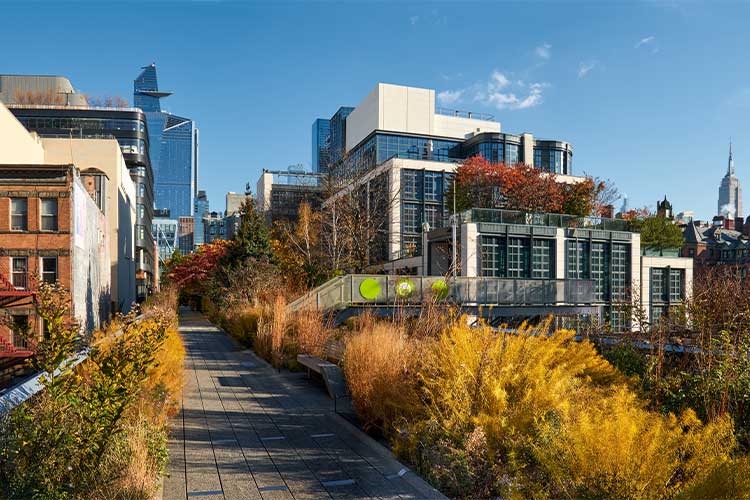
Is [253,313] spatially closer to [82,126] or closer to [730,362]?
[730,362]

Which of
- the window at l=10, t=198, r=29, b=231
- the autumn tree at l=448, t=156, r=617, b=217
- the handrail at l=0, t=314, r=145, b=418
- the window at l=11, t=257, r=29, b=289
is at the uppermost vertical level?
the autumn tree at l=448, t=156, r=617, b=217

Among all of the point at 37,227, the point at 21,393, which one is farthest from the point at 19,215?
the point at 21,393

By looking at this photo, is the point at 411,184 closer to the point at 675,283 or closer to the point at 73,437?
the point at 675,283

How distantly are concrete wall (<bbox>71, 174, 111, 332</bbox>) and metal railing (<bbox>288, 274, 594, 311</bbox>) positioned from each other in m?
10.4

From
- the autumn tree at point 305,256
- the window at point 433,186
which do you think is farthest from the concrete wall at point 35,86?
the window at point 433,186

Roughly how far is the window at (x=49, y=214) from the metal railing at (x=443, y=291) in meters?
11.9

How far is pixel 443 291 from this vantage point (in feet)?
67.2

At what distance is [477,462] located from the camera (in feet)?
19.7

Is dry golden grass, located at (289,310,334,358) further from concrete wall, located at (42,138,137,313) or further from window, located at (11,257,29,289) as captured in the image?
concrete wall, located at (42,138,137,313)

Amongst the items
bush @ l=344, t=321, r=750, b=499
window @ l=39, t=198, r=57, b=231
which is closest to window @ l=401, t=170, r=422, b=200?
window @ l=39, t=198, r=57, b=231

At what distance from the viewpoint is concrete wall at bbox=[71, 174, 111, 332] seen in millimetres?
24516

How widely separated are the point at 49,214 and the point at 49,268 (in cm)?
223

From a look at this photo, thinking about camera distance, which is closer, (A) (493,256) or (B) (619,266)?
(A) (493,256)

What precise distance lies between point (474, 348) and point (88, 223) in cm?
2586
